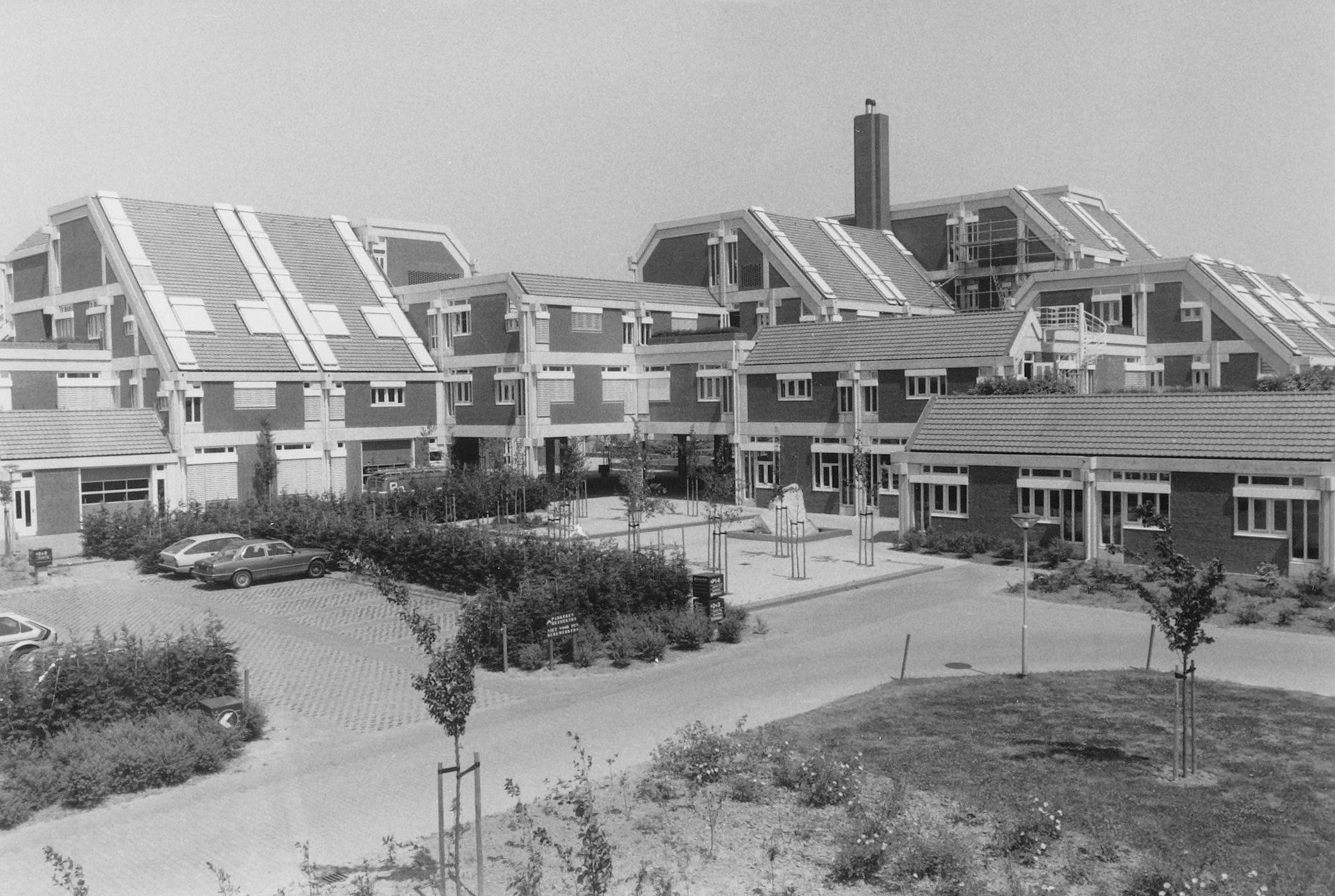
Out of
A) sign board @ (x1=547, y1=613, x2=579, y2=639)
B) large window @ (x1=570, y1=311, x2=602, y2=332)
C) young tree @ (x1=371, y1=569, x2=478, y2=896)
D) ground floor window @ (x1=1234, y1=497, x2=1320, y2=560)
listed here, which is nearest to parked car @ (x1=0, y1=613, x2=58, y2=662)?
sign board @ (x1=547, y1=613, x2=579, y2=639)

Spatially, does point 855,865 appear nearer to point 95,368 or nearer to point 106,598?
point 106,598

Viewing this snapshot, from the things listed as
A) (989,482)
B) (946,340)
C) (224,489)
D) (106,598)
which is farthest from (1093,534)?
(224,489)

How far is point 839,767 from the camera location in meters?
14.2

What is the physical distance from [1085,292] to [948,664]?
1427 inches

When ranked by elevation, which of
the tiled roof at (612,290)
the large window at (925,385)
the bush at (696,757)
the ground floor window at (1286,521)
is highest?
the tiled roof at (612,290)

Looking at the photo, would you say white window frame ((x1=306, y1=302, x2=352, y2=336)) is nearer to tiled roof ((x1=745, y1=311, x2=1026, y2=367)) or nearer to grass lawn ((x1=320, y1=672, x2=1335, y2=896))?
tiled roof ((x1=745, y1=311, x2=1026, y2=367))

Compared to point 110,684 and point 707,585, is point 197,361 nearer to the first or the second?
point 707,585

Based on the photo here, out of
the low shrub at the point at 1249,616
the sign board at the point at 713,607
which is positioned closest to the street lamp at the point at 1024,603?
the low shrub at the point at 1249,616

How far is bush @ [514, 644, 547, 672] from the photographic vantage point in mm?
21062

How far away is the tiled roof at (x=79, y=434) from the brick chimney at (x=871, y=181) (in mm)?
41938

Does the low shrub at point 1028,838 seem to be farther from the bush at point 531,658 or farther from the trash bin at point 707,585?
the trash bin at point 707,585

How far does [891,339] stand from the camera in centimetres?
4412

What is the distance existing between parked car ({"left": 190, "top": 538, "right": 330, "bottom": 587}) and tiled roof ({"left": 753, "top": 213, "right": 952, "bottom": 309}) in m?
31.9

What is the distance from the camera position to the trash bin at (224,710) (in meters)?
16.5
